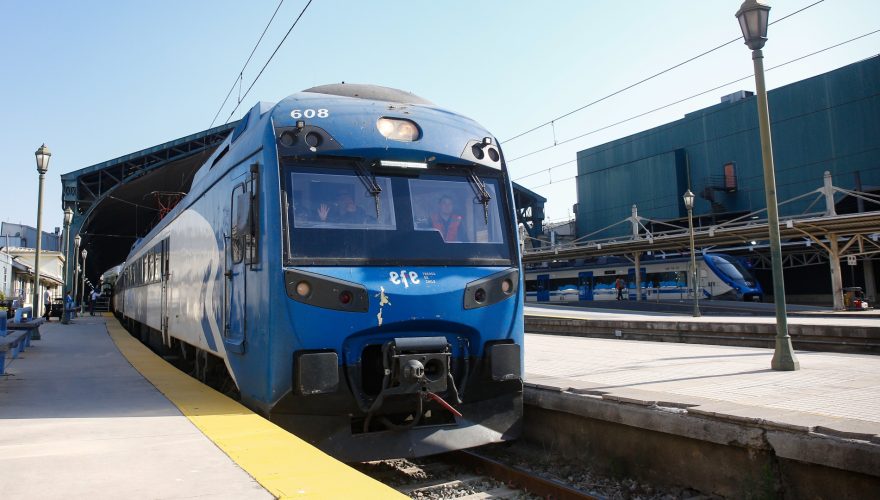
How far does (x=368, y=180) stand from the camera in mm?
6203

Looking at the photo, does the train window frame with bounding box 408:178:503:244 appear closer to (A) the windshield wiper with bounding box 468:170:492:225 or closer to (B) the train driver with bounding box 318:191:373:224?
(A) the windshield wiper with bounding box 468:170:492:225

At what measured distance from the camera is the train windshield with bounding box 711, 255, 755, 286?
38.6m

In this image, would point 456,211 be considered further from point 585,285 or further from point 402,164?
point 585,285

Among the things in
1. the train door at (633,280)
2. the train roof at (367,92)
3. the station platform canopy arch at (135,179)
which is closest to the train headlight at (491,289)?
the train roof at (367,92)

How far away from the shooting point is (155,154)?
112ft

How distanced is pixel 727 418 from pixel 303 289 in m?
3.66

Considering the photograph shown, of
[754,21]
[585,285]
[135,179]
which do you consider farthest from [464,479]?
[585,285]

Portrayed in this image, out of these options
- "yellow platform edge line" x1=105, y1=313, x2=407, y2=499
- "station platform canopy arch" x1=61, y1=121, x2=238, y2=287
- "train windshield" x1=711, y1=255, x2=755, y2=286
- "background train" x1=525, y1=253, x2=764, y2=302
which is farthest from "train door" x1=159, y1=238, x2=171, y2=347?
"train windshield" x1=711, y1=255, x2=755, y2=286

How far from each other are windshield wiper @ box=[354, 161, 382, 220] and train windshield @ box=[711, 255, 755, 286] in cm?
3693

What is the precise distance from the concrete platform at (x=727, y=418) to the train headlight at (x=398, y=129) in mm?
3181

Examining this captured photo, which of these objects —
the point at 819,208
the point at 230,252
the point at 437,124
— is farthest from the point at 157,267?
the point at 819,208

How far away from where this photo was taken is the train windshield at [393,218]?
586 centimetres

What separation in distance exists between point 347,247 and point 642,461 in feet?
11.1

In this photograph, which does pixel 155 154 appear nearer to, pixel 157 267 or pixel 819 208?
pixel 157 267
